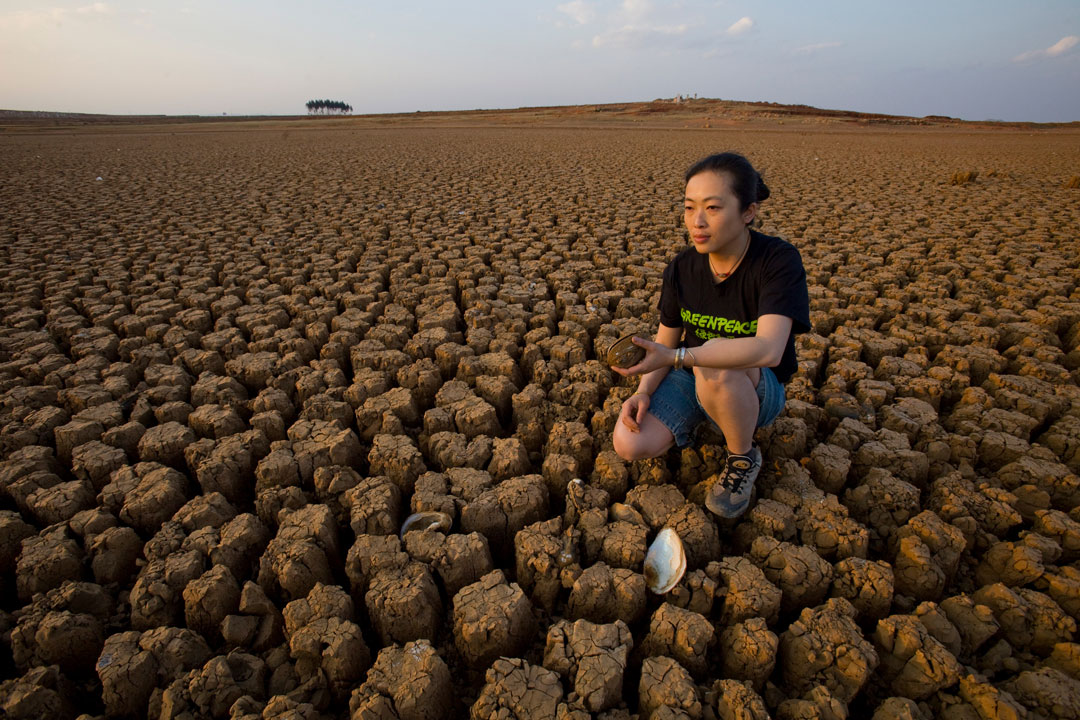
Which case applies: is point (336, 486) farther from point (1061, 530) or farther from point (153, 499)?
point (1061, 530)

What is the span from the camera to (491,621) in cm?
124

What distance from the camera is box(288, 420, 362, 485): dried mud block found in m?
1.80

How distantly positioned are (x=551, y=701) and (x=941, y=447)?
1.60 m

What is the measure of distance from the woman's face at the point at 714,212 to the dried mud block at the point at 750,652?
977mm

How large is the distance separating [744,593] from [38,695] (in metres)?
1.61

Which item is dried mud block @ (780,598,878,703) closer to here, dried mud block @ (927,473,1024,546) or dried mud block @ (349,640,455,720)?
dried mud block @ (927,473,1024,546)

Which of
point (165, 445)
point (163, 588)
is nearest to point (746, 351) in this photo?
point (163, 588)

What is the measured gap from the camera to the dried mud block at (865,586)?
1.31 m

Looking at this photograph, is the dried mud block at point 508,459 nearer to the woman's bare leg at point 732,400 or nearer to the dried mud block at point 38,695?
the woman's bare leg at point 732,400

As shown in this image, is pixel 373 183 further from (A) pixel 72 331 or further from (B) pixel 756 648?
(B) pixel 756 648

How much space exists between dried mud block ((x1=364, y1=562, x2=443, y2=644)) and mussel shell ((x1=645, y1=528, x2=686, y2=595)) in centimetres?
57

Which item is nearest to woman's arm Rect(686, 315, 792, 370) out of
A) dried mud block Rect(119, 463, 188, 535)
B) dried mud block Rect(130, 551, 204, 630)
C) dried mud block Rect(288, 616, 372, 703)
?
dried mud block Rect(288, 616, 372, 703)

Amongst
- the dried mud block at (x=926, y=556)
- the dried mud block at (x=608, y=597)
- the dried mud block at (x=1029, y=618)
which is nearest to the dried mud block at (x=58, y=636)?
the dried mud block at (x=608, y=597)

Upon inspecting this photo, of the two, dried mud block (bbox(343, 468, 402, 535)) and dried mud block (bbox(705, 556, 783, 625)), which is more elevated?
dried mud block (bbox(343, 468, 402, 535))
